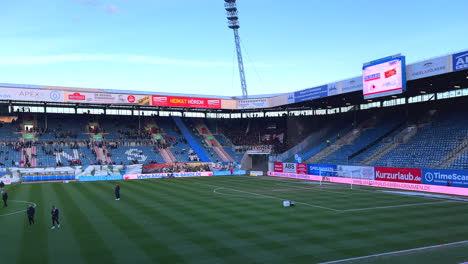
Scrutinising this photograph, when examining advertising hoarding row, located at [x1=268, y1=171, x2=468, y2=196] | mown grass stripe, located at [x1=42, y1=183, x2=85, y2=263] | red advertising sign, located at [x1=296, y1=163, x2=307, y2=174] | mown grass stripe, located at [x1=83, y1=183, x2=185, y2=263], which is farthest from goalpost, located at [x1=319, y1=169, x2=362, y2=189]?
mown grass stripe, located at [x1=42, y1=183, x2=85, y2=263]

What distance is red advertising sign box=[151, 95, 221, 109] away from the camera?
6562cm

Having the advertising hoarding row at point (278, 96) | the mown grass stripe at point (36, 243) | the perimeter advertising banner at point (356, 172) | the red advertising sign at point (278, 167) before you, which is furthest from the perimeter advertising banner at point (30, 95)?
the perimeter advertising banner at point (356, 172)

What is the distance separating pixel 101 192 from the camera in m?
38.9

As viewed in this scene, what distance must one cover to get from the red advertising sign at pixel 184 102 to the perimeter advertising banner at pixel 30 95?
1522 centimetres

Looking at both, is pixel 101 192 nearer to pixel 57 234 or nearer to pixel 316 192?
pixel 57 234

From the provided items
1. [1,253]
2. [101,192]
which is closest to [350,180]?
[101,192]

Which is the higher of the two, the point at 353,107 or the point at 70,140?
the point at 353,107

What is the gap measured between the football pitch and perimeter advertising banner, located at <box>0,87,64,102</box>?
29.3 metres

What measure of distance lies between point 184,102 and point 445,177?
43889mm

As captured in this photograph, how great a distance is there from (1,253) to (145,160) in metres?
47.5

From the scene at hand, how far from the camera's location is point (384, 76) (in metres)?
43.4

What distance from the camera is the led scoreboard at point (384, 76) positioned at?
1639 inches

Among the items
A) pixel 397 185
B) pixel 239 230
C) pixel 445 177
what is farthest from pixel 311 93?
pixel 239 230

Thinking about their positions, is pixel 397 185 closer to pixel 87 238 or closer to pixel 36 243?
pixel 87 238
